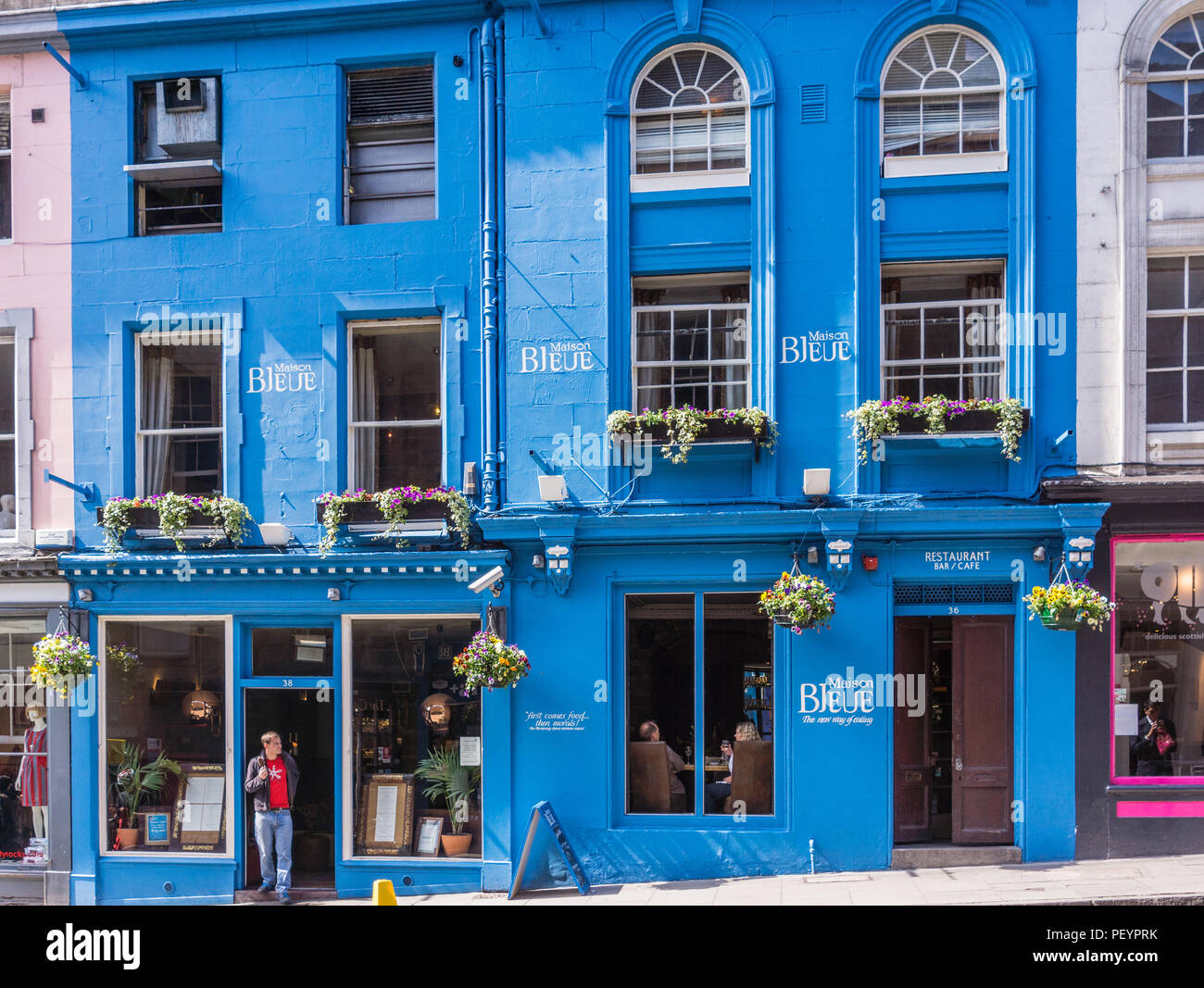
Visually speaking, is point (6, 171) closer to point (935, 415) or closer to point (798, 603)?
point (798, 603)

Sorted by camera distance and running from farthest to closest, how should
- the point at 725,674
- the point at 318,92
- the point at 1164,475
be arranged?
the point at 318,92, the point at 725,674, the point at 1164,475

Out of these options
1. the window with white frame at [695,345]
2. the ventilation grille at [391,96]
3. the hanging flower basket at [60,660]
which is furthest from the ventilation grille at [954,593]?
the hanging flower basket at [60,660]

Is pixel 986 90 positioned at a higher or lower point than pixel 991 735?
higher

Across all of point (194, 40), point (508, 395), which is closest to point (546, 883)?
point (508, 395)

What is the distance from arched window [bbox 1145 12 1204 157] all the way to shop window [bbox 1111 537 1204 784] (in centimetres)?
437

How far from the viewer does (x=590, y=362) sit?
Answer: 11070 mm

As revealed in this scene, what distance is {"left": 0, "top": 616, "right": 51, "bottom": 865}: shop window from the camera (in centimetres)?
1195

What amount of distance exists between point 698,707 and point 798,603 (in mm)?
1813

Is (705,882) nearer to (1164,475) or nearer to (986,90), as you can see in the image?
(1164,475)

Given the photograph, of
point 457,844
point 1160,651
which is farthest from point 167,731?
point 1160,651

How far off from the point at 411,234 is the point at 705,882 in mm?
8028

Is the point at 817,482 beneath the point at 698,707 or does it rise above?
above

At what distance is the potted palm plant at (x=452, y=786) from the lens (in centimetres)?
1127

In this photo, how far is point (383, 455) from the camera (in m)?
11.8
